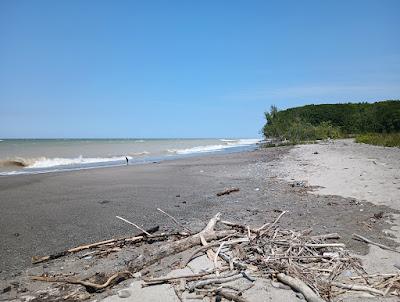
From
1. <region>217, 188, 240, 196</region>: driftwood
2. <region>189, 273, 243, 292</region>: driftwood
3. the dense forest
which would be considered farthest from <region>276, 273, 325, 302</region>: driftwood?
the dense forest

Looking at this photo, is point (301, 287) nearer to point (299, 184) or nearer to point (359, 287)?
point (359, 287)

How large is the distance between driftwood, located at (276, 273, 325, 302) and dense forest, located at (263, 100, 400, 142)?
44.6m

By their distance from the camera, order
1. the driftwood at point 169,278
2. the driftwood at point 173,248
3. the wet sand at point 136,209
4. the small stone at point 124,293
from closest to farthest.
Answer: the small stone at point 124,293 → the driftwood at point 169,278 → the driftwood at point 173,248 → the wet sand at point 136,209

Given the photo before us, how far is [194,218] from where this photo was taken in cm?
792

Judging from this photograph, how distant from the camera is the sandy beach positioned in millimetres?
6570

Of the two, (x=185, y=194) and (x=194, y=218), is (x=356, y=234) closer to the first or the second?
(x=194, y=218)

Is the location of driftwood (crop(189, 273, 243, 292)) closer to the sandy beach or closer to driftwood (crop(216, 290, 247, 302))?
driftwood (crop(216, 290, 247, 302))

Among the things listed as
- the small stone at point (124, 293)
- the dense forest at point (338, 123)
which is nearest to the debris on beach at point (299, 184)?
the small stone at point (124, 293)

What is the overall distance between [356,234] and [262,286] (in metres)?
2.99

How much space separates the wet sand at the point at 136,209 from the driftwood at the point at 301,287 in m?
2.05

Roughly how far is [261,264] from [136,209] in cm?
490

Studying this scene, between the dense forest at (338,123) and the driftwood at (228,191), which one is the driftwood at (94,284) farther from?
the dense forest at (338,123)

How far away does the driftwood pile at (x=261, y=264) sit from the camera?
4.18m

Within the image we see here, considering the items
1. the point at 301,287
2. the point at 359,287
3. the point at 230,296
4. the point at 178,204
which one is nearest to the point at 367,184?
the point at 178,204
